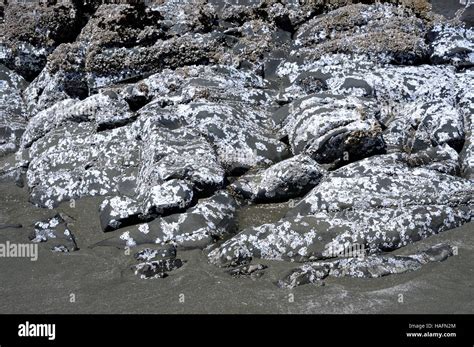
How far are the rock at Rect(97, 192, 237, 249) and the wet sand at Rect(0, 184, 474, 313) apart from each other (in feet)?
0.55

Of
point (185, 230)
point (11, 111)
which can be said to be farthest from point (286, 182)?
point (11, 111)

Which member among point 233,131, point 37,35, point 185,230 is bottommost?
point 185,230

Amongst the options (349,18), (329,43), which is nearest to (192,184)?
(329,43)

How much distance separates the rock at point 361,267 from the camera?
5.32m

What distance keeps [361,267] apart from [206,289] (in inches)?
55.1

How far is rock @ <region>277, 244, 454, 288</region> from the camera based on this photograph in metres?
5.32

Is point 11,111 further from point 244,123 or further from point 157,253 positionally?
point 157,253

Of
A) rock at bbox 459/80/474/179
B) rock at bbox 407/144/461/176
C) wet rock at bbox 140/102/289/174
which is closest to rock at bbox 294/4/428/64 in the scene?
rock at bbox 459/80/474/179

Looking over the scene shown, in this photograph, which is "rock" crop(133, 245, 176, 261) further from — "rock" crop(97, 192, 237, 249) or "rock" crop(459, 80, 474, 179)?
"rock" crop(459, 80, 474, 179)

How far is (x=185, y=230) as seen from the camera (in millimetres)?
6398

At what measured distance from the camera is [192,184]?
6934mm

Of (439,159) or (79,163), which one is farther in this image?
(79,163)

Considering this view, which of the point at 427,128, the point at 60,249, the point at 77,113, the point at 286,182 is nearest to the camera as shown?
the point at 60,249
